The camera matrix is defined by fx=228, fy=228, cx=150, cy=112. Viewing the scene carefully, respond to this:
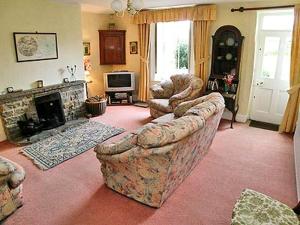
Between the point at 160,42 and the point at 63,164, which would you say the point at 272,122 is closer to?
the point at 160,42

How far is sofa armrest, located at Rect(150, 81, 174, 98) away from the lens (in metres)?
5.66

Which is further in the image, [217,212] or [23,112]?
[23,112]

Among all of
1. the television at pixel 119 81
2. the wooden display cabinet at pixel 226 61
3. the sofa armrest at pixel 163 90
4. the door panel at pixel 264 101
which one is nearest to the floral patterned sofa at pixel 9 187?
the sofa armrest at pixel 163 90

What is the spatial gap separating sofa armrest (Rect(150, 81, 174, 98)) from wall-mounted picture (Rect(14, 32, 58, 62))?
237cm

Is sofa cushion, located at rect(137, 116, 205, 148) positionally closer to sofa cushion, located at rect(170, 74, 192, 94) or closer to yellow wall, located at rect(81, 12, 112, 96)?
sofa cushion, located at rect(170, 74, 192, 94)

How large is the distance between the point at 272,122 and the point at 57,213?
472 cm

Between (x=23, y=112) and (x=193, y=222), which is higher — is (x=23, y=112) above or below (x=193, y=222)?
above

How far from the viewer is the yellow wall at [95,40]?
6.52m

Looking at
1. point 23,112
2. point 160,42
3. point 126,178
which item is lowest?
point 126,178

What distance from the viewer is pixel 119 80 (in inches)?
263

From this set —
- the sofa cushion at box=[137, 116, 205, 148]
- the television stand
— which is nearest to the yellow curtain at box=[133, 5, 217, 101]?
the television stand

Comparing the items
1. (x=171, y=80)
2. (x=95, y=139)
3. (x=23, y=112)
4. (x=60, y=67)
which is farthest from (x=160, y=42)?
(x=23, y=112)

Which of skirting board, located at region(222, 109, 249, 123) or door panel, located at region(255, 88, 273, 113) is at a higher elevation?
door panel, located at region(255, 88, 273, 113)

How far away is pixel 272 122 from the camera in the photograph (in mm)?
5172
